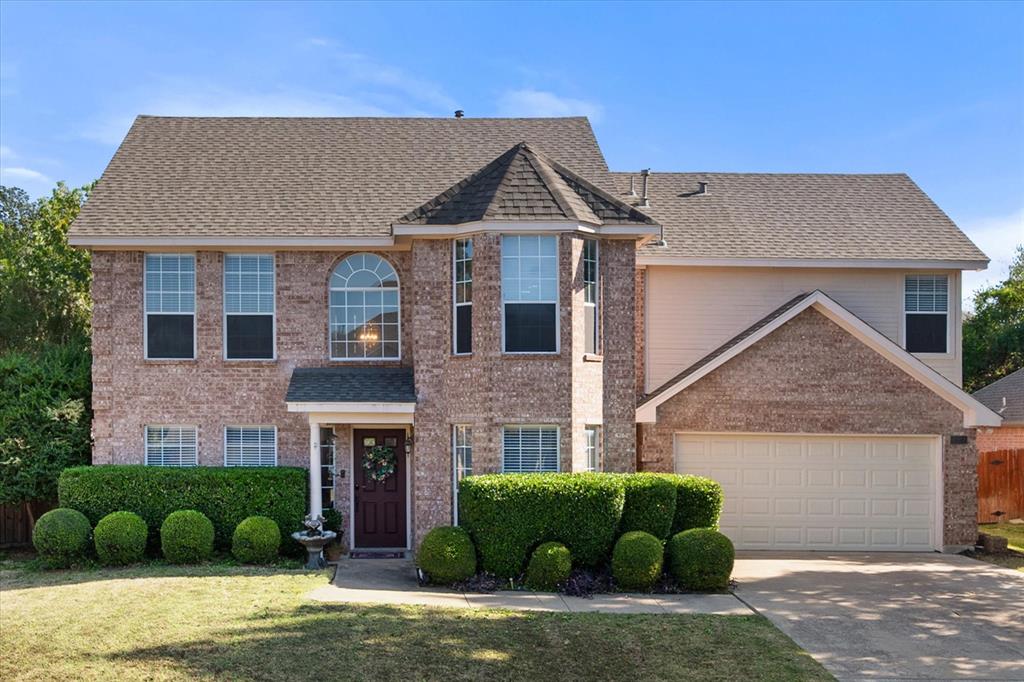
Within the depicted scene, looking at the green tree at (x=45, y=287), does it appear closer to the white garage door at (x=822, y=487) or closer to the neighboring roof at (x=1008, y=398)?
the white garage door at (x=822, y=487)

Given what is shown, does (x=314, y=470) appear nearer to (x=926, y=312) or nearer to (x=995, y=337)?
(x=926, y=312)

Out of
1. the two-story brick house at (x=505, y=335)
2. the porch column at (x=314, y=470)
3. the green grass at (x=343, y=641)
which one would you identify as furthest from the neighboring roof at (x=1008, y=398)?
the porch column at (x=314, y=470)

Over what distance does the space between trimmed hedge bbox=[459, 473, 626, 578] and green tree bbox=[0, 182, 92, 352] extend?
1616 centimetres

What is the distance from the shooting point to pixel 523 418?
613 inches

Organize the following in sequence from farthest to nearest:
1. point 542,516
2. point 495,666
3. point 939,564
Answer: point 939,564 → point 542,516 → point 495,666

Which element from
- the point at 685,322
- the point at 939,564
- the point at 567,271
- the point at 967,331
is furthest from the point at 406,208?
the point at 967,331

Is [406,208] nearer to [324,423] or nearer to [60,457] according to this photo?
[324,423]

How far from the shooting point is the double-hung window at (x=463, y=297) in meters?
15.9

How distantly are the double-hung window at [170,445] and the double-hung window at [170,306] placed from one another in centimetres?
136

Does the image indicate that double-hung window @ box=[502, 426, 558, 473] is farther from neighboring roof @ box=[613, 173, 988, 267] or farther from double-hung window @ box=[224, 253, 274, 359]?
double-hung window @ box=[224, 253, 274, 359]

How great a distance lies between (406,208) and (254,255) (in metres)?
3.00

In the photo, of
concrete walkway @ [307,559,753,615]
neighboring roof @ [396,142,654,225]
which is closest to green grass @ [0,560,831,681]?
concrete walkway @ [307,559,753,615]

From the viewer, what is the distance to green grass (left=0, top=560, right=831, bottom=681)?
9898mm

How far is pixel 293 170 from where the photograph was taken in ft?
63.3
